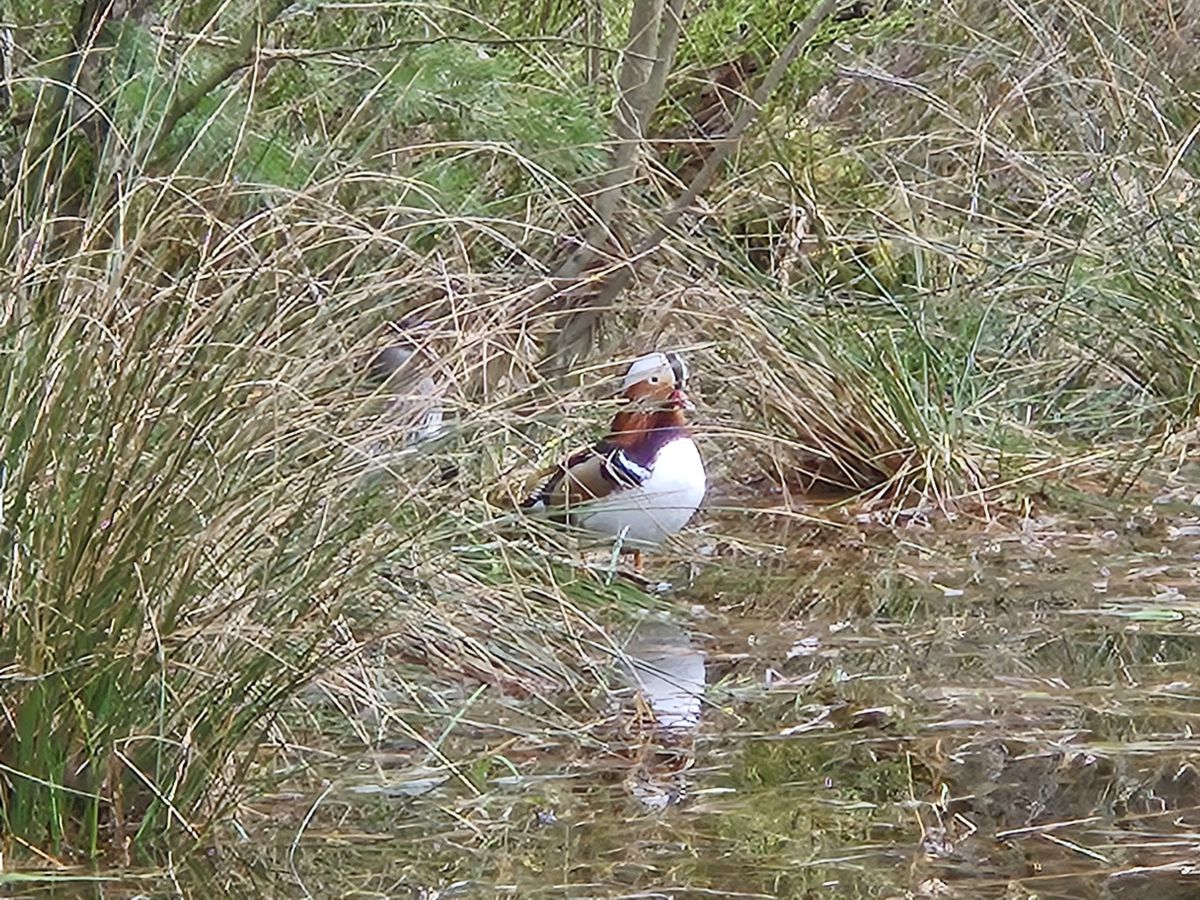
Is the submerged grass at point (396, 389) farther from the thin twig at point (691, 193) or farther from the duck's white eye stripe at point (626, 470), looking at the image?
the duck's white eye stripe at point (626, 470)

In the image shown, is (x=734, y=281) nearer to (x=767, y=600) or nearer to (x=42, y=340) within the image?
(x=767, y=600)

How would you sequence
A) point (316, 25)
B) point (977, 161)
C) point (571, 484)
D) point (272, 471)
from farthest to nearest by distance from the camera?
point (977, 161), point (316, 25), point (571, 484), point (272, 471)

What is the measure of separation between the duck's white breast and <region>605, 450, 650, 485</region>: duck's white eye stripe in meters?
0.01

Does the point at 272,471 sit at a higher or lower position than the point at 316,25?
higher

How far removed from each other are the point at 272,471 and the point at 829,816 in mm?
922

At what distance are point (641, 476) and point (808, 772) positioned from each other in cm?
124

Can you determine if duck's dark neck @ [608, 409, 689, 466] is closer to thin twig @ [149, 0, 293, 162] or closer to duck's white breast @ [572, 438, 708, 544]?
duck's white breast @ [572, 438, 708, 544]

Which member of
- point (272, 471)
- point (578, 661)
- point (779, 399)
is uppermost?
point (272, 471)

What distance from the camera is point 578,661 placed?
334 centimetres

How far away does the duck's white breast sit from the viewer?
414 cm

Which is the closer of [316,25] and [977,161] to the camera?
[316,25]

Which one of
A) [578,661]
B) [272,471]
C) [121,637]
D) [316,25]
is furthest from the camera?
[316,25]

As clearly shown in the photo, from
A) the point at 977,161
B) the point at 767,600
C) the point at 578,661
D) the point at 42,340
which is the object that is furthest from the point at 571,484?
the point at 977,161

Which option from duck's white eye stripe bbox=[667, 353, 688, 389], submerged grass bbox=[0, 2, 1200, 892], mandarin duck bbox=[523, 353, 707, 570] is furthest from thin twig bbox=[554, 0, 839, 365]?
mandarin duck bbox=[523, 353, 707, 570]
